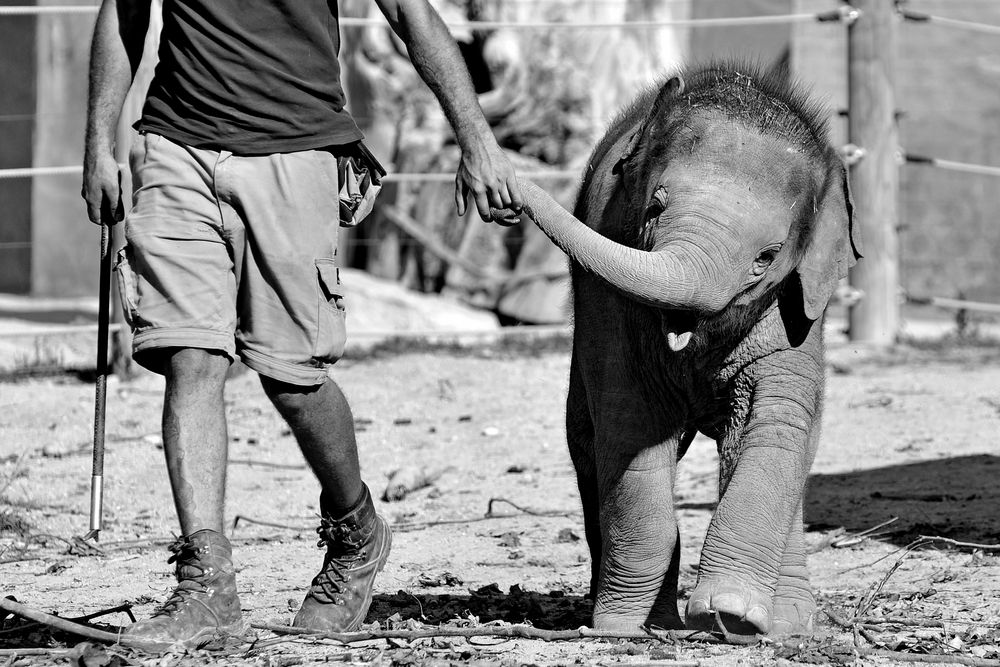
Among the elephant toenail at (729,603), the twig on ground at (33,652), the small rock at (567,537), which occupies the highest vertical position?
the elephant toenail at (729,603)

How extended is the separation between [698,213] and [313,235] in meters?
1.03

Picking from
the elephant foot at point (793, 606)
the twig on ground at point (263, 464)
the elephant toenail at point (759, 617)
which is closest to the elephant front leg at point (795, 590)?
the elephant foot at point (793, 606)

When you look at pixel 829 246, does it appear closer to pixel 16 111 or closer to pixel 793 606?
pixel 793 606

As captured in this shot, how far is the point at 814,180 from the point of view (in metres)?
4.02

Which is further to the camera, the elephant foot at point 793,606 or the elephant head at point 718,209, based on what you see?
the elephant foot at point 793,606

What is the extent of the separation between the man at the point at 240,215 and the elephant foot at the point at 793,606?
1149mm

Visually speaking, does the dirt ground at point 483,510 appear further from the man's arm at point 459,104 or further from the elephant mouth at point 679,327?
the man's arm at point 459,104

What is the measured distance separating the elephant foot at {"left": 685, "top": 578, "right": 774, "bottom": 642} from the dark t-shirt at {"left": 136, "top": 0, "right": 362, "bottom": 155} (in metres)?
1.54

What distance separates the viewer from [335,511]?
13.2 feet

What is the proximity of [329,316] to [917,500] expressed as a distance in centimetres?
298

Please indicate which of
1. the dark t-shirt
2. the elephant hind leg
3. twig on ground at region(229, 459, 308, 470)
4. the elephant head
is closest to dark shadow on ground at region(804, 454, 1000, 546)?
the elephant hind leg

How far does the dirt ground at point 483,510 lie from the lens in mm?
3693

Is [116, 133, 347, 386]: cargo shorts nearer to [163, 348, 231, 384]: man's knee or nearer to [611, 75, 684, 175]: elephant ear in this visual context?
[163, 348, 231, 384]: man's knee

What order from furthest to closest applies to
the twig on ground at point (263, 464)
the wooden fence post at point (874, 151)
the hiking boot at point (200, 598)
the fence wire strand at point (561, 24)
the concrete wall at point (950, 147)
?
the concrete wall at point (950, 147), the wooden fence post at point (874, 151), the fence wire strand at point (561, 24), the twig on ground at point (263, 464), the hiking boot at point (200, 598)
